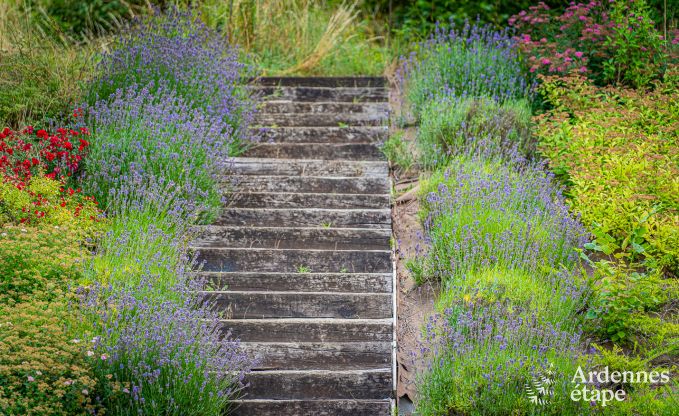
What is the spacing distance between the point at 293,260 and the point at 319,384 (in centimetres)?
128

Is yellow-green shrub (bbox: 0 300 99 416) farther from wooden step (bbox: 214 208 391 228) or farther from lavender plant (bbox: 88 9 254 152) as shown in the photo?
lavender plant (bbox: 88 9 254 152)

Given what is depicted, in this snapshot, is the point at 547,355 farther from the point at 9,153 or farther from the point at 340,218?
the point at 9,153

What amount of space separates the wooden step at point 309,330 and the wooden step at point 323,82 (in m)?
4.08

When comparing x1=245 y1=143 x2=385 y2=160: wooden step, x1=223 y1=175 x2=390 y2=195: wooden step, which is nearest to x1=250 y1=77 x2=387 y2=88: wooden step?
x1=245 y1=143 x2=385 y2=160: wooden step

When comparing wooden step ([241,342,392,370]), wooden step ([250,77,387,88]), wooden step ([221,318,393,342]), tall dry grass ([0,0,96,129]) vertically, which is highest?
tall dry grass ([0,0,96,129])

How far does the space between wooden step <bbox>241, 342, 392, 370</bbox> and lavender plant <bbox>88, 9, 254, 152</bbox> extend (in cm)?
260

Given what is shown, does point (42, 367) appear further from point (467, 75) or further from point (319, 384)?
point (467, 75)

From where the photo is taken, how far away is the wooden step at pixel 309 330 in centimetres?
519

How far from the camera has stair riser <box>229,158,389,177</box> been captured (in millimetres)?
7066

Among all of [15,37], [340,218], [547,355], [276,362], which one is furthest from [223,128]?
[547,355]

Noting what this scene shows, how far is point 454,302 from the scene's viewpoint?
500cm

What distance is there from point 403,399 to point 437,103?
135 inches

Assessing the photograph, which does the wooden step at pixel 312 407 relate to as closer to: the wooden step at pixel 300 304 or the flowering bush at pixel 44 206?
the wooden step at pixel 300 304

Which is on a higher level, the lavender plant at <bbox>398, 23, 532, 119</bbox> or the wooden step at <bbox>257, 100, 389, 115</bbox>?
the lavender plant at <bbox>398, 23, 532, 119</bbox>
